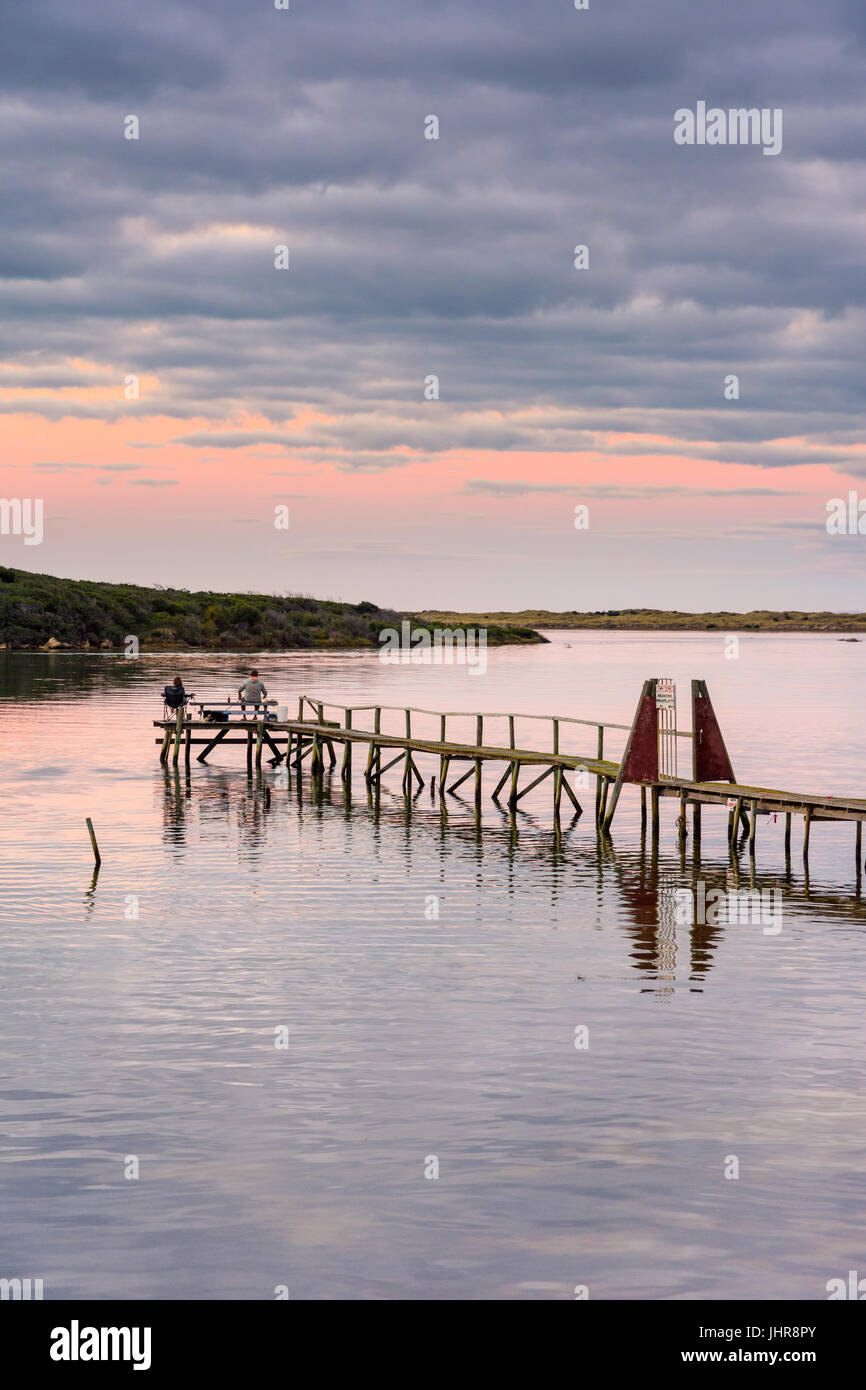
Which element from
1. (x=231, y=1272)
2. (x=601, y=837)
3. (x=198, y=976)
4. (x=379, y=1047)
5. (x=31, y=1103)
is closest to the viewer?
(x=231, y=1272)

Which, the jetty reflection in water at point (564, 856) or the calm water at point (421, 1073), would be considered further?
the jetty reflection in water at point (564, 856)

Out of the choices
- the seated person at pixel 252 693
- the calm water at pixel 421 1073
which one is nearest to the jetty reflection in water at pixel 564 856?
the calm water at pixel 421 1073

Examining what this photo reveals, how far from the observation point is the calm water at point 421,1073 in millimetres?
10570

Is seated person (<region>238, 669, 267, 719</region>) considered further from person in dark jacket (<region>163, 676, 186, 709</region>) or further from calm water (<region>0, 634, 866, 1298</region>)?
calm water (<region>0, 634, 866, 1298</region>)

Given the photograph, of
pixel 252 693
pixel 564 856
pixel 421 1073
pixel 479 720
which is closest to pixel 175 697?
pixel 252 693

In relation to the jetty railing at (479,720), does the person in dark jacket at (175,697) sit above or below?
above

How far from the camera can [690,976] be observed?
62.1ft

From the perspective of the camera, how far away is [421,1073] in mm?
14625

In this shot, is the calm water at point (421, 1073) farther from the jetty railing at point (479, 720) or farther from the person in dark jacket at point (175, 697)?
the person in dark jacket at point (175, 697)

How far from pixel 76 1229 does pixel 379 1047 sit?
5051mm

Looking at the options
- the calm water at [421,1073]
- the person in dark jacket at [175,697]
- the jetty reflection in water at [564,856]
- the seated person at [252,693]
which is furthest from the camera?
the person in dark jacket at [175,697]

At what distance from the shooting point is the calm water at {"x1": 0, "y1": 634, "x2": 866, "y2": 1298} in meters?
10.6
